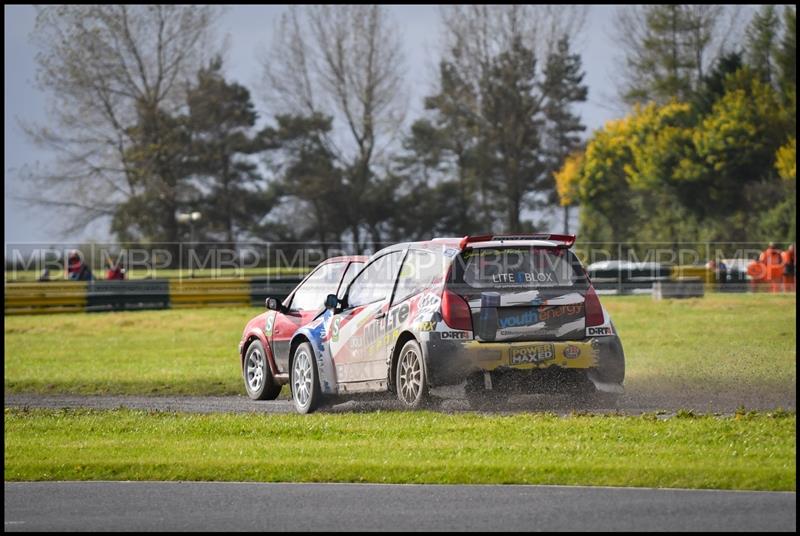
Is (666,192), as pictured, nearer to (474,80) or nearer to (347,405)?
(474,80)

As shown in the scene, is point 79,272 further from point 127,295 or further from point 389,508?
point 389,508

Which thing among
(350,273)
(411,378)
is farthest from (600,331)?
(350,273)

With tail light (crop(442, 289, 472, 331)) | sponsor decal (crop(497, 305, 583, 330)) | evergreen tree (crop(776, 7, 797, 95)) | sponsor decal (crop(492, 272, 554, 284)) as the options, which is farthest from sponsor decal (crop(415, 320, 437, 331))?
evergreen tree (crop(776, 7, 797, 95))

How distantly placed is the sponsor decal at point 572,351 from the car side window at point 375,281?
1.88 metres

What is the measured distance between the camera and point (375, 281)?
13773mm

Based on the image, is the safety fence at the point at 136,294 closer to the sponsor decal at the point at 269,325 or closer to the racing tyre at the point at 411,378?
the sponsor decal at the point at 269,325

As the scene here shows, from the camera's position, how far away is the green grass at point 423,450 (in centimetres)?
882

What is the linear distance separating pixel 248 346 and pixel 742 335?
9.90 meters

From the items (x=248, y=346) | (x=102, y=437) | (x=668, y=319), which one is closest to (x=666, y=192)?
(x=668, y=319)

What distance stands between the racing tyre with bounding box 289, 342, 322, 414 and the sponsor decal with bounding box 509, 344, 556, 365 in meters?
2.35

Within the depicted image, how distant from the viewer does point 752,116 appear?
60.4 metres

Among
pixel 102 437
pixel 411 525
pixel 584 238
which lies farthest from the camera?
pixel 584 238

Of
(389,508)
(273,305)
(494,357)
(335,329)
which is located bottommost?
(389,508)

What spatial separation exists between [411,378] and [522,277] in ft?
4.62
